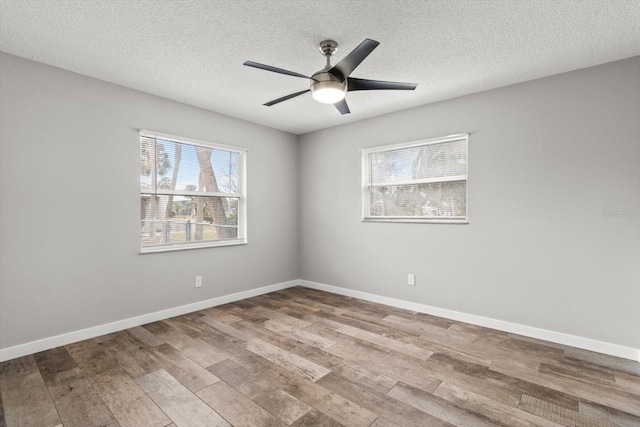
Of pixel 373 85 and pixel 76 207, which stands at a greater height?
pixel 373 85

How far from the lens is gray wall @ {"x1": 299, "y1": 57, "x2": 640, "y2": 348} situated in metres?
2.65

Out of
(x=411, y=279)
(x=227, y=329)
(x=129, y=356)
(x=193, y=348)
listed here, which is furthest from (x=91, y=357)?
(x=411, y=279)

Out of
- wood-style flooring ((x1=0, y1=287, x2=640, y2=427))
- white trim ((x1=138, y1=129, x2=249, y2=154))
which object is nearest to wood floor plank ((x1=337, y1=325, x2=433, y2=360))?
wood-style flooring ((x1=0, y1=287, x2=640, y2=427))

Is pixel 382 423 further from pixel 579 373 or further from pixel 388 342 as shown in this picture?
pixel 579 373

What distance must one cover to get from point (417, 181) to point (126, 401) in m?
3.46

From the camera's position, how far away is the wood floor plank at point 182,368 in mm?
2232

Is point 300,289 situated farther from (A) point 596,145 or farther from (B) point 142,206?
(A) point 596,145

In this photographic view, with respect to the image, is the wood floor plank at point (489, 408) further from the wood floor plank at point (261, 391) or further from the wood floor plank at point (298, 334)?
the wood floor plank at point (298, 334)

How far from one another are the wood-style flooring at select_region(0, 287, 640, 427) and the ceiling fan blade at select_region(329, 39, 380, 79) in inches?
86.3

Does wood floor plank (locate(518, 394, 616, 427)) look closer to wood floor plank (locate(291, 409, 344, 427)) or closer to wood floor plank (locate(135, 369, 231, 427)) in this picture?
wood floor plank (locate(291, 409, 344, 427))

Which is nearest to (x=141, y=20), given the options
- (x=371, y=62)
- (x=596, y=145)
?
(x=371, y=62)

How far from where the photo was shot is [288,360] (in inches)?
101

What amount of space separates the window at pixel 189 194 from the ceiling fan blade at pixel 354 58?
2332mm

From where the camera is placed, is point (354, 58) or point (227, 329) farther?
point (227, 329)
